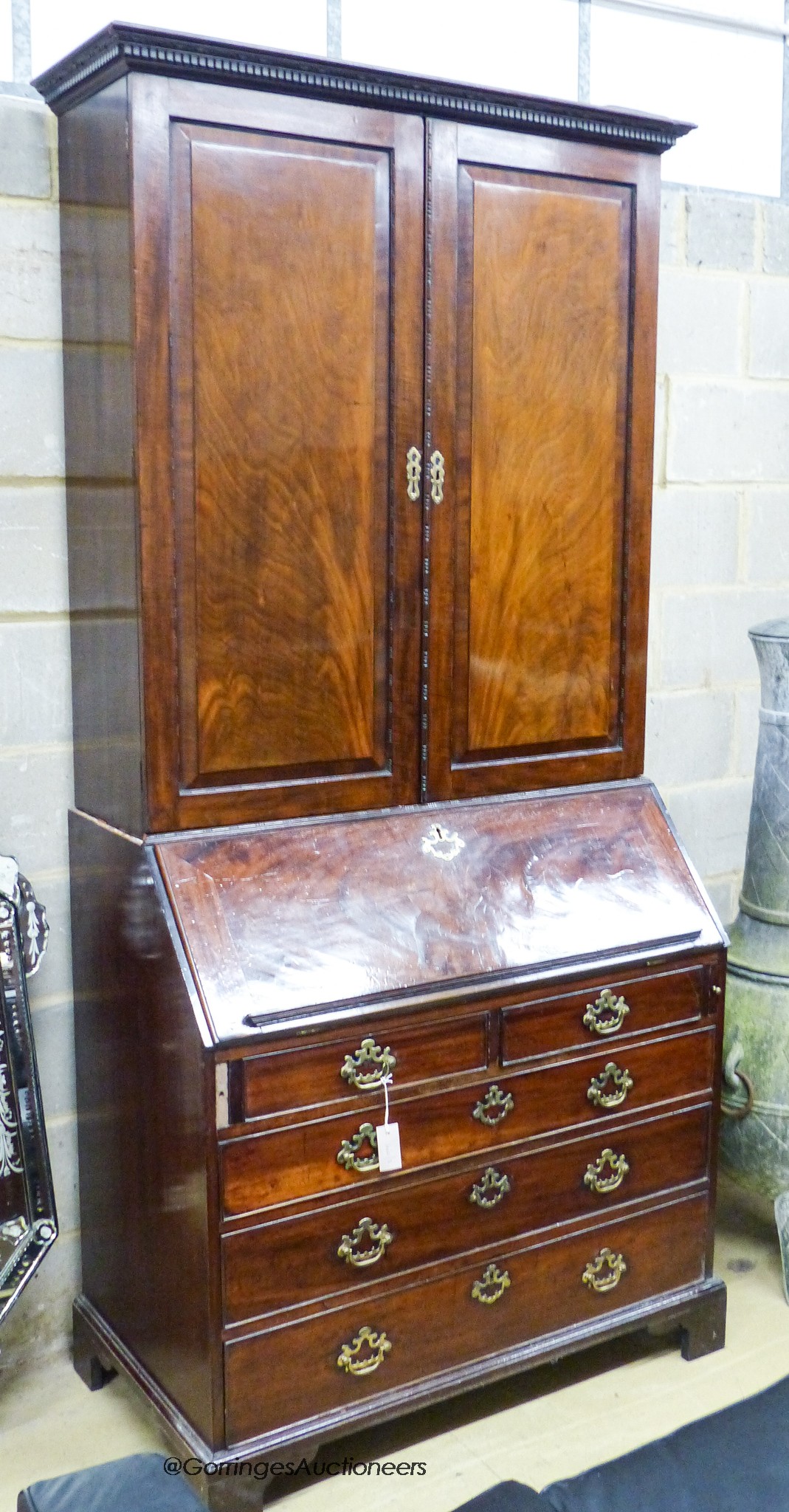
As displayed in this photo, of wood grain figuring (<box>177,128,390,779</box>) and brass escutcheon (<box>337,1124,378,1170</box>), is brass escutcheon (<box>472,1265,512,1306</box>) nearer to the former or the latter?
brass escutcheon (<box>337,1124,378,1170</box>)

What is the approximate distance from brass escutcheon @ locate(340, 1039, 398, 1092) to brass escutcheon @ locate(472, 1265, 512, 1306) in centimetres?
39

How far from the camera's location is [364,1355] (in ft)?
6.87

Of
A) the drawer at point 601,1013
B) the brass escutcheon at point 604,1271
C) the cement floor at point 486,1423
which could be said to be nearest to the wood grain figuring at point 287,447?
the drawer at point 601,1013

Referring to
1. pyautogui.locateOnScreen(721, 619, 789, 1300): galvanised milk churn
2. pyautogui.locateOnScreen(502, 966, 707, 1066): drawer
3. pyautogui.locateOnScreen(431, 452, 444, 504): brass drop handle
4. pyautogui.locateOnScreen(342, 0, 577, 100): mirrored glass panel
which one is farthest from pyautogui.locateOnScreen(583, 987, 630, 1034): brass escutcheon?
pyautogui.locateOnScreen(342, 0, 577, 100): mirrored glass panel

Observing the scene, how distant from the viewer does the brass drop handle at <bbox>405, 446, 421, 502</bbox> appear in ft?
7.00

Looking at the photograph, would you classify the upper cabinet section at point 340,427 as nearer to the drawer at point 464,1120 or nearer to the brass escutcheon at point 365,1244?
the drawer at point 464,1120

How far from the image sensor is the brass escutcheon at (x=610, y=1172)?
2289mm

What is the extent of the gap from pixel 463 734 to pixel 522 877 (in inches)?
9.4

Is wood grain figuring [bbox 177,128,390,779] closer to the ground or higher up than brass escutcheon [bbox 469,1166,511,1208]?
higher up

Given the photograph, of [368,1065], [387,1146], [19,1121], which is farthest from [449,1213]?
[19,1121]

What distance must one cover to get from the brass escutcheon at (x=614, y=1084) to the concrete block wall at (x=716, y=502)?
0.87 metres

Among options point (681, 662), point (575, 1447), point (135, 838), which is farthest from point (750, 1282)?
point (135, 838)

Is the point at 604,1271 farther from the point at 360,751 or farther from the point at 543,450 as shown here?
the point at 543,450

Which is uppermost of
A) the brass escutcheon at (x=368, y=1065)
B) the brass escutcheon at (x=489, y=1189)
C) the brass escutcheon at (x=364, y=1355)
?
the brass escutcheon at (x=368, y=1065)
